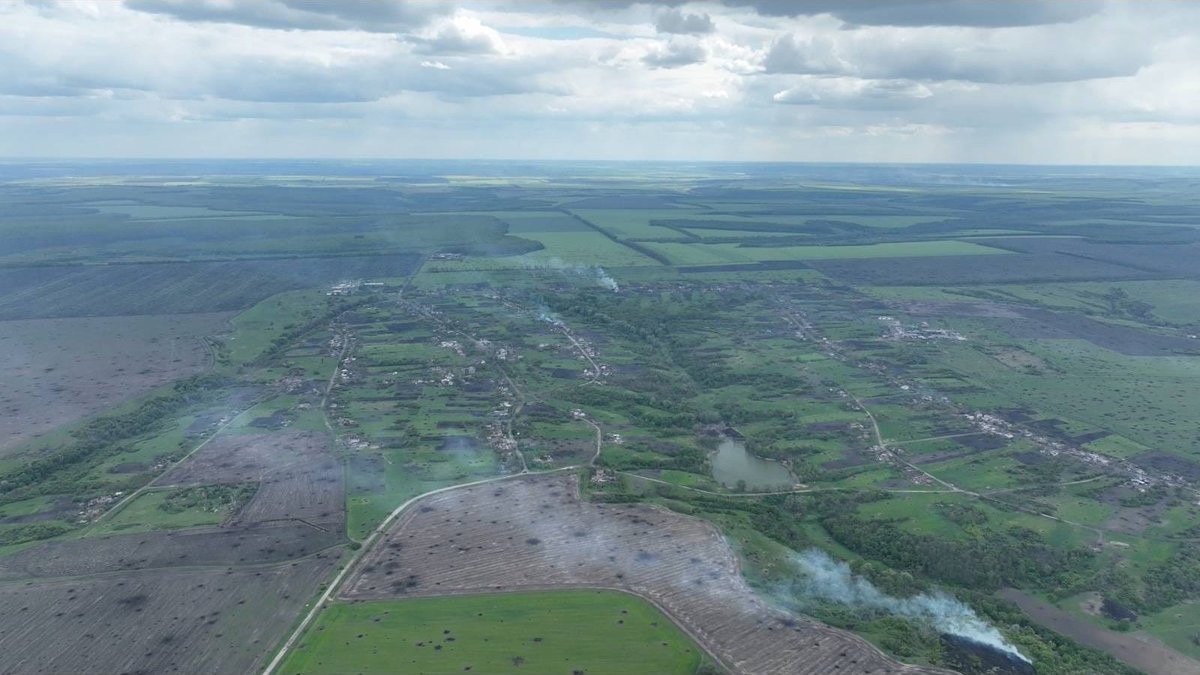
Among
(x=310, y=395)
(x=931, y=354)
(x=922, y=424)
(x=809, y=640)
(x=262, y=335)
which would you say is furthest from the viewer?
(x=262, y=335)

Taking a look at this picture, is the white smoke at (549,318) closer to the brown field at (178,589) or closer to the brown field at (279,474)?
the brown field at (279,474)

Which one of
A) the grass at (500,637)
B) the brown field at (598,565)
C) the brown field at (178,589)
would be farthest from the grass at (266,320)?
the grass at (500,637)

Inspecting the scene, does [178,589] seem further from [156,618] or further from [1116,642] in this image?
[1116,642]

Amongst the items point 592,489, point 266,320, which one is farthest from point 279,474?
point 266,320

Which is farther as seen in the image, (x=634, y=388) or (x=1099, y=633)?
Result: (x=634, y=388)

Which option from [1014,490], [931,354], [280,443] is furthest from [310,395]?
[931,354]

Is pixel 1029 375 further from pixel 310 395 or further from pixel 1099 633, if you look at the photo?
pixel 310 395
